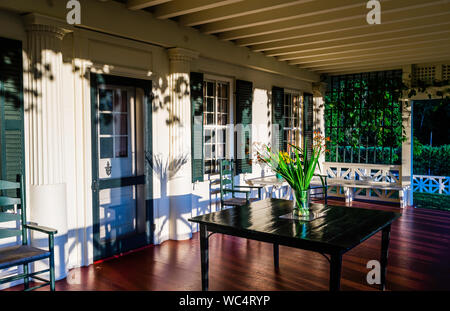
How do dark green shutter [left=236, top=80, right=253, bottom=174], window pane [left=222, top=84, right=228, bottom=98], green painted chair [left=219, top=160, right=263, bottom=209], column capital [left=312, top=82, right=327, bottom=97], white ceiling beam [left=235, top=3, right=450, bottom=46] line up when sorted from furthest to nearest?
column capital [left=312, top=82, right=327, bottom=97] → dark green shutter [left=236, top=80, right=253, bottom=174] → window pane [left=222, top=84, right=228, bottom=98] → green painted chair [left=219, top=160, right=263, bottom=209] → white ceiling beam [left=235, top=3, right=450, bottom=46]

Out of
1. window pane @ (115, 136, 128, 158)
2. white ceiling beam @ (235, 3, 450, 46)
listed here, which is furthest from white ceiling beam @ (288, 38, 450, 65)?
window pane @ (115, 136, 128, 158)

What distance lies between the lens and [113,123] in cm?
512

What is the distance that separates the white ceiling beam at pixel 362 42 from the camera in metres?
5.69

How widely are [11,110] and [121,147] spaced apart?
1.59 metres

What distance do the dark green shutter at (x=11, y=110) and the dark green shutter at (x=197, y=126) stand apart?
256 cm

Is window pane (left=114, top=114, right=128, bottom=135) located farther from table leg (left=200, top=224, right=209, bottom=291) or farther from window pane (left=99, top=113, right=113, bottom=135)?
table leg (left=200, top=224, right=209, bottom=291)

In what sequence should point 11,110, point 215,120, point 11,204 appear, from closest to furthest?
point 11,204 < point 11,110 < point 215,120

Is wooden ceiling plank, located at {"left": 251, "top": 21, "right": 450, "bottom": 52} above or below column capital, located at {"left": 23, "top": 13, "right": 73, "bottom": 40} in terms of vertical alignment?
above

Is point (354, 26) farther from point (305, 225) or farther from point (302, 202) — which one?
point (305, 225)

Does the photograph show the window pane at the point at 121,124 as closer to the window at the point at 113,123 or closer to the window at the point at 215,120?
the window at the point at 113,123

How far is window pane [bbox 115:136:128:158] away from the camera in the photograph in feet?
17.0

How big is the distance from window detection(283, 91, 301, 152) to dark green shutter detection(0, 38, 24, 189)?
5.71 metres

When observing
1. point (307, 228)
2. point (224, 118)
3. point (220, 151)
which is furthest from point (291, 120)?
point (307, 228)
